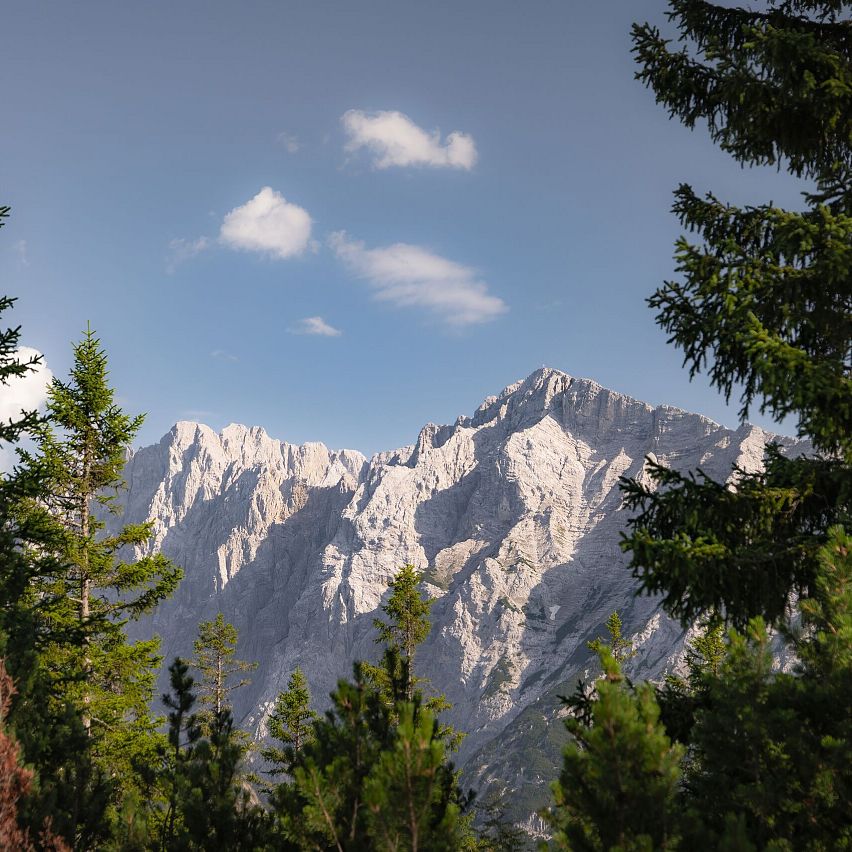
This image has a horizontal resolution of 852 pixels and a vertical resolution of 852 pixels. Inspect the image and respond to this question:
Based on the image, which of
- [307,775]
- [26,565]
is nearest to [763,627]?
[307,775]

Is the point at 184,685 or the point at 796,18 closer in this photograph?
the point at 796,18

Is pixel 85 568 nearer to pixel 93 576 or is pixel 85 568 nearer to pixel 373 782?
pixel 93 576

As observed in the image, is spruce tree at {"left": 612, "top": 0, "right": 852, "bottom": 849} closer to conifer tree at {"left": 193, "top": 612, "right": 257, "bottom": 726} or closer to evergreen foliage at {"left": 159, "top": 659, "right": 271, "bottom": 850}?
evergreen foliage at {"left": 159, "top": 659, "right": 271, "bottom": 850}

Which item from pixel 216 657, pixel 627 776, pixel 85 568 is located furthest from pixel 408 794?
pixel 216 657

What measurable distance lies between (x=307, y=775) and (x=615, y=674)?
2493 mm

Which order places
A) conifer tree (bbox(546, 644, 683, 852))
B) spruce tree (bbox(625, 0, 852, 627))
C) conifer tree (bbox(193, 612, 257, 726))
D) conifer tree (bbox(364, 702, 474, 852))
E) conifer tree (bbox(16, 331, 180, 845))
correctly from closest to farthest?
conifer tree (bbox(546, 644, 683, 852)), conifer tree (bbox(364, 702, 474, 852)), spruce tree (bbox(625, 0, 852, 627)), conifer tree (bbox(16, 331, 180, 845)), conifer tree (bbox(193, 612, 257, 726))

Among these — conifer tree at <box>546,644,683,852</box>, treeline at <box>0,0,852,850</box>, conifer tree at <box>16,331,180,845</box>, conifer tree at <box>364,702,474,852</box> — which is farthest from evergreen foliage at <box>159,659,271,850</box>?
conifer tree at <box>16,331,180,845</box>

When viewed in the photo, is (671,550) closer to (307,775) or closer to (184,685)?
(307,775)

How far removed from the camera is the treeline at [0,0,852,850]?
167 inches

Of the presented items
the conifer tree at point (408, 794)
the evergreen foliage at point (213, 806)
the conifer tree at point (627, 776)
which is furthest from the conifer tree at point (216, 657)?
the conifer tree at point (627, 776)

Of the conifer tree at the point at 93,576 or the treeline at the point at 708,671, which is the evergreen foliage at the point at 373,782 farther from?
the conifer tree at the point at 93,576

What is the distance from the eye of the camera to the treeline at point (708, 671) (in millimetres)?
4234

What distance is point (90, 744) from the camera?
28.5ft

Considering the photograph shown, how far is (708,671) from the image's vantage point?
7.78m
